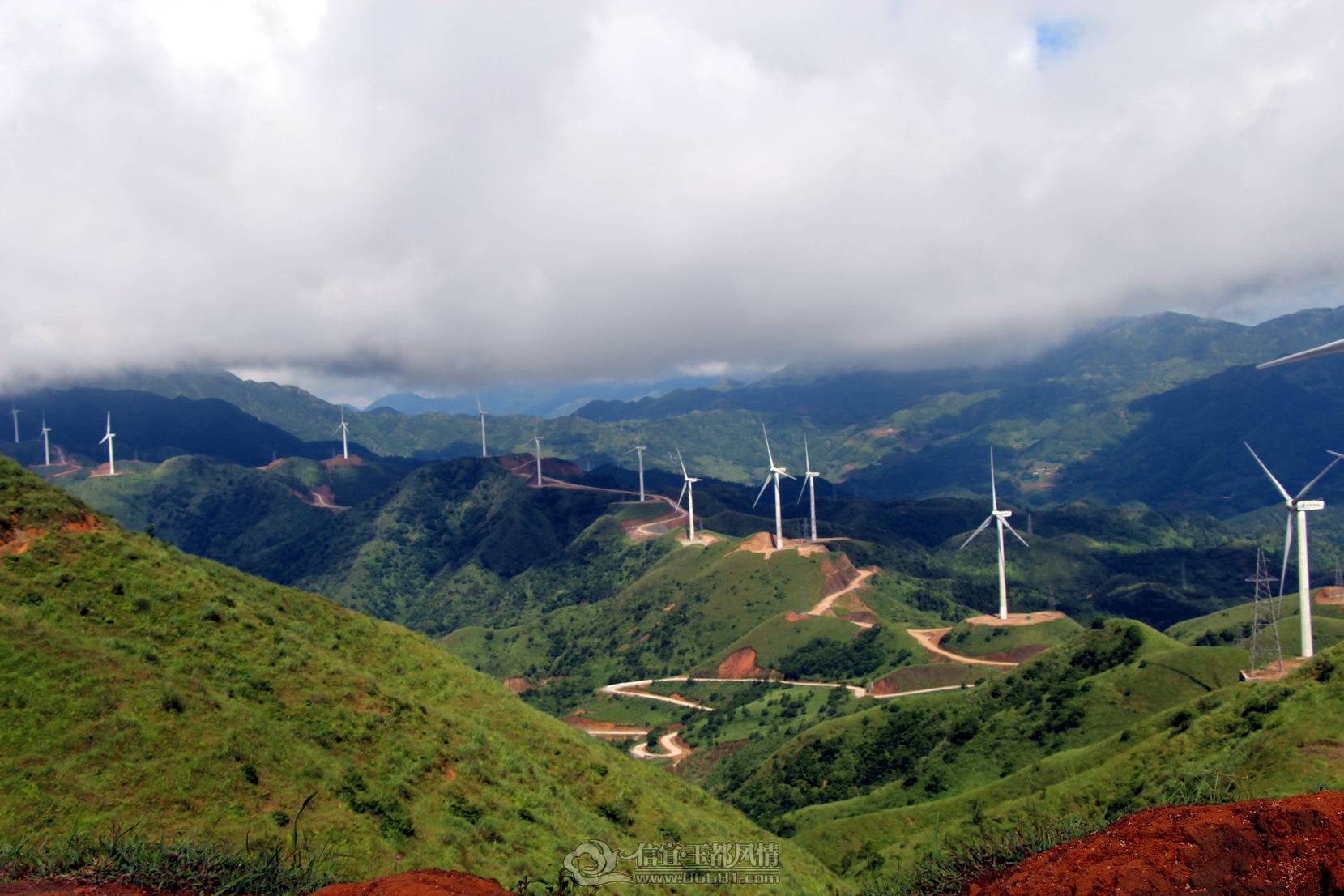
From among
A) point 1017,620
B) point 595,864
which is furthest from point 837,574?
point 595,864

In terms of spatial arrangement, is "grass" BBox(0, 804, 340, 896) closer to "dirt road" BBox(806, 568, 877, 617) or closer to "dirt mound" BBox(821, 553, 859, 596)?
"dirt road" BBox(806, 568, 877, 617)

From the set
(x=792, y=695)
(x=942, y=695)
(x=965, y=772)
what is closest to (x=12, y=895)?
(x=965, y=772)

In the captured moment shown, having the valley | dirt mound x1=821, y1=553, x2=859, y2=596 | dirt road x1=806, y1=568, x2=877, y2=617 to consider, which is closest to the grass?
the valley

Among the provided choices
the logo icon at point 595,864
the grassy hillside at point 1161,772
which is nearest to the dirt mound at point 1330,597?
the grassy hillside at point 1161,772

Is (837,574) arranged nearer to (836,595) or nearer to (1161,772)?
(836,595)

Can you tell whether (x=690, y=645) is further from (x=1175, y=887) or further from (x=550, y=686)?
(x=1175, y=887)

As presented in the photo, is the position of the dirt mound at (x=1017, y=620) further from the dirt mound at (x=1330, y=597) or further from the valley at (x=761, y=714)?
the dirt mound at (x=1330, y=597)
